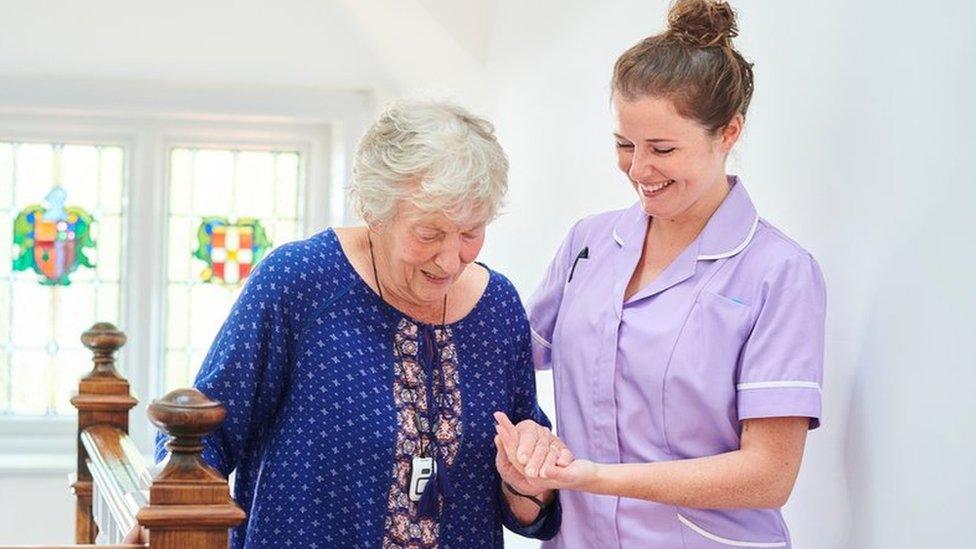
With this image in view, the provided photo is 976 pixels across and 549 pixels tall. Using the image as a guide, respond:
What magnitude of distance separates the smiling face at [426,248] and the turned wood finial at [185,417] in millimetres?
473

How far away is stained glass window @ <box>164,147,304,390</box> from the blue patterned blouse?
3.85 meters

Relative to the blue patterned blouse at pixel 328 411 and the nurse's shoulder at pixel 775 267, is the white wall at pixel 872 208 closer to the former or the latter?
the nurse's shoulder at pixel 775 267

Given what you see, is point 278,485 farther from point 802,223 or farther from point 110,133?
point 110,133

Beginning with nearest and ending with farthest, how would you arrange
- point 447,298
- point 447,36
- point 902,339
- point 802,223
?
point 902,339 → point 447,298 → point 802,223 → point 447,36

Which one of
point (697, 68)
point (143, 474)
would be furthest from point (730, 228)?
point (143, 474)

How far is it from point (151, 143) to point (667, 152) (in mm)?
4119

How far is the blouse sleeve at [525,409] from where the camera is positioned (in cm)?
244

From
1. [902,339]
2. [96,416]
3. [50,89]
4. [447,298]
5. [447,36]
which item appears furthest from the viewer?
[50,89]

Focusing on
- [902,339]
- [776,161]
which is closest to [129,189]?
[776,161]

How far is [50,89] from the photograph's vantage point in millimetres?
5668

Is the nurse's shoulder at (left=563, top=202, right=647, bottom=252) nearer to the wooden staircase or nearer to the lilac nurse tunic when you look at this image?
the lilac nurse tunic

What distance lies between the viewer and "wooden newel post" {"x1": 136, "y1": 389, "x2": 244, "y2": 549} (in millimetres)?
1851

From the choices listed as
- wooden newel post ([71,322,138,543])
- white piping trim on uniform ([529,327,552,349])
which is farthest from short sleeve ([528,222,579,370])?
wooden newel post ([71,322,138,543])

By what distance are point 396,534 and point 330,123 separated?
13.0 ft
